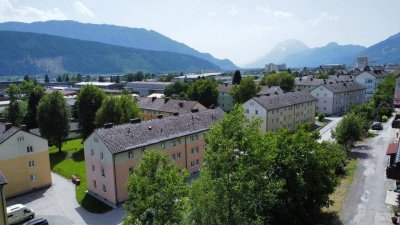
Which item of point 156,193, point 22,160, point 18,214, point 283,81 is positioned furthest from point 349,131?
point 283,81

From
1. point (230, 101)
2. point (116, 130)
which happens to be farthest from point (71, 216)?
point (230, 101)

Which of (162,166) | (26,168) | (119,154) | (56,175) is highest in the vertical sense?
(162,166)

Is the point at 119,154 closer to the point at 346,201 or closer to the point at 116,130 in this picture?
the point at 116,130

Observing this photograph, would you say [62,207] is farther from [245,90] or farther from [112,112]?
[245,90]

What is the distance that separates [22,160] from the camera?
1559 inches

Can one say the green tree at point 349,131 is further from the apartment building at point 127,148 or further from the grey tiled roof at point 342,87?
the grey tiled roof at point 342,87

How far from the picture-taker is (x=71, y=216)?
33.7 m

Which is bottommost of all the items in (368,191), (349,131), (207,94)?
(368,191)

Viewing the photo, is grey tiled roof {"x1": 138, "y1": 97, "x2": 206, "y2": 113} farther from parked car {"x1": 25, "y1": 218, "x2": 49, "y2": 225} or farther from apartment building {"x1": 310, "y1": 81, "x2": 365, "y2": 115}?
apartment building {"x1": 310, "y1": 81, "x2": 365, "y2": 115}

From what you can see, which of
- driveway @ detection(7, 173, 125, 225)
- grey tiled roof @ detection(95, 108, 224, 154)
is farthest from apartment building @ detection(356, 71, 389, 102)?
driveway @ detection(7, 173, 125, 225)

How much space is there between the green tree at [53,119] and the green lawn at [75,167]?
3.01 metres

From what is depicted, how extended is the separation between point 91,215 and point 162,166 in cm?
1776

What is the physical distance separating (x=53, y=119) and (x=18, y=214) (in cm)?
2697

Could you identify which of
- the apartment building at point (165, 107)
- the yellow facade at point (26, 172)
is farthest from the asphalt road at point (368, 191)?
the yellow facade at point (26, 172)
